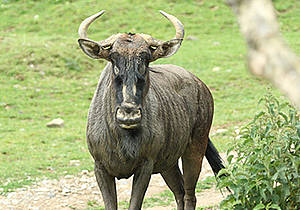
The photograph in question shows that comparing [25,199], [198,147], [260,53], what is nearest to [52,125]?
[25,199]

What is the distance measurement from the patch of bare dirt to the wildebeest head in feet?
8.63

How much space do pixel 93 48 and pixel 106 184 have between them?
121 cm

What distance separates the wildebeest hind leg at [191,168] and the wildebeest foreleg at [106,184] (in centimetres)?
127

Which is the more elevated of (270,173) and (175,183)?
(270,173)

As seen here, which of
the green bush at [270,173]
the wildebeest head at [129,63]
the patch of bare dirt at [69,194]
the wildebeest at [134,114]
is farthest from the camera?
the patch of bare dirt at [69,194]

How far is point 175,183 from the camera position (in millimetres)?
5824

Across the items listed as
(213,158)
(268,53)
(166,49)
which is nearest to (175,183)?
(213,158)

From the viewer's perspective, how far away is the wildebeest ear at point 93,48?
176 inches

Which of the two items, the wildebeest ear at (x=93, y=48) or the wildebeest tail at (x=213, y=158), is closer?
the wildebeest ear at (x=93, y=48)

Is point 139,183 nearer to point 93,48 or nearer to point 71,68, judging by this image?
point 93,48

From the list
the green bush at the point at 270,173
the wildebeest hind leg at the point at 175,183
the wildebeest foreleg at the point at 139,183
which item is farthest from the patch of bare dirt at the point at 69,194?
the green bush at the point at 270,173

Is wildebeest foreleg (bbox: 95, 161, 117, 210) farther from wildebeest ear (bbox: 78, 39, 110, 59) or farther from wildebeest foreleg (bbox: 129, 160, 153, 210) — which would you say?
wildebeest ear (bbox: 78, 39, 110, 59)

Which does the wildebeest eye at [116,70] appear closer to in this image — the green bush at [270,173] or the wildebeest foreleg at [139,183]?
the wildebeest foreleg at [139,183]

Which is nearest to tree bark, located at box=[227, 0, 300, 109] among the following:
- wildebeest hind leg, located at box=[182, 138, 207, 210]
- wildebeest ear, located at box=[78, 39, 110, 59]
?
wildebeest ear, located at box=[78, 39, 110, 59]
